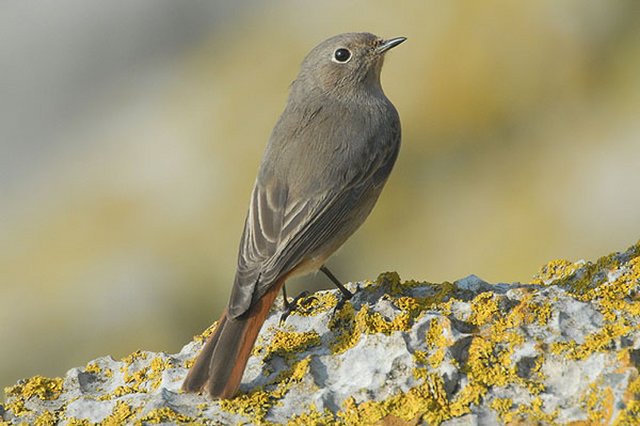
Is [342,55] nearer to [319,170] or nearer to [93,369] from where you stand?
[319,170]

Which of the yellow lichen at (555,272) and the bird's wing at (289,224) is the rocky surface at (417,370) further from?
the yellow lichen at (555,272)

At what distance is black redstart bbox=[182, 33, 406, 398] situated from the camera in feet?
15.5

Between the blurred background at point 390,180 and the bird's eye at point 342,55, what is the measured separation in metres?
1.65

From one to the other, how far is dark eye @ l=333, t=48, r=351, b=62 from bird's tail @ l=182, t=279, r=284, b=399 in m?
2.60

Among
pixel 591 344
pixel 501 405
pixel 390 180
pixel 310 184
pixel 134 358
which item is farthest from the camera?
pixel 390 180

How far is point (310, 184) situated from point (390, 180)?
266 centimetres

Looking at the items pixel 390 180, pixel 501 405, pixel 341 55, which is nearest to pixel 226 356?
pixel 501 405

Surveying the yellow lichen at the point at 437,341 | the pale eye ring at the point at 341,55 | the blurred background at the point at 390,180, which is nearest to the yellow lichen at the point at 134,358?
the yellow lichen at the point at 437,341

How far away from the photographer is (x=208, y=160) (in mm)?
9188

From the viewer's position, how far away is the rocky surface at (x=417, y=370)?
4.11 metres

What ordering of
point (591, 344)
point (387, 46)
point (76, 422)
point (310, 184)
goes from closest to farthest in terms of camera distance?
1. point (591, 344)
2. point (76, 422)
3. point (310, 184)
4. point (387, 46)

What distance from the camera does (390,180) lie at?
843 centimetres

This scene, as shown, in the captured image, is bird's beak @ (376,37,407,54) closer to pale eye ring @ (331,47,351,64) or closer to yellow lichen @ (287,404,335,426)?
pale eye ring @ (331,47,351,64)

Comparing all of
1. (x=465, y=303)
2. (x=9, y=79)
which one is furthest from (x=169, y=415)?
(x=9, y=79)
